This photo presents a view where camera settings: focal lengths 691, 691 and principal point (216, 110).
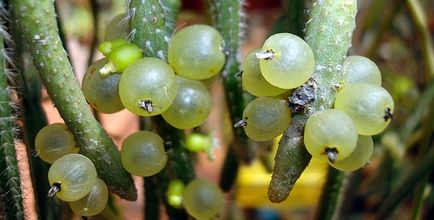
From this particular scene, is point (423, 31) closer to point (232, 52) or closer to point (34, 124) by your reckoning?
point (232, 52)

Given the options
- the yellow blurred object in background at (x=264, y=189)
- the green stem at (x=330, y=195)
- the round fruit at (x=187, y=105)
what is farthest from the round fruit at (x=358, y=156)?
the yellow blurred object in background at (x=264, y=189)

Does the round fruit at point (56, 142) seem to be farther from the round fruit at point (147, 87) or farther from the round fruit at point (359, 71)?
the round fruit at point (359, 71)

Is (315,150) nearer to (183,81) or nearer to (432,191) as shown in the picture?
(183,81)

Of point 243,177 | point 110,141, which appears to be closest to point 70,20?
point 243,177

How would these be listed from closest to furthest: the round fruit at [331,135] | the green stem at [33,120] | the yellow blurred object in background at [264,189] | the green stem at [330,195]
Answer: the round fruit at [331,135]
the green stem at [33,120]
the green stem at [330,195]
the yellow blurred object in background at [264,189]

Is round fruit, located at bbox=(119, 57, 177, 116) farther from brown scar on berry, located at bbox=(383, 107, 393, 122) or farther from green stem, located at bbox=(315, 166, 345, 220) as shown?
green stem, located at bbox=(315, 166, 345, 220)

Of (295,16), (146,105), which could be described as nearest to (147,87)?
(146,105)
